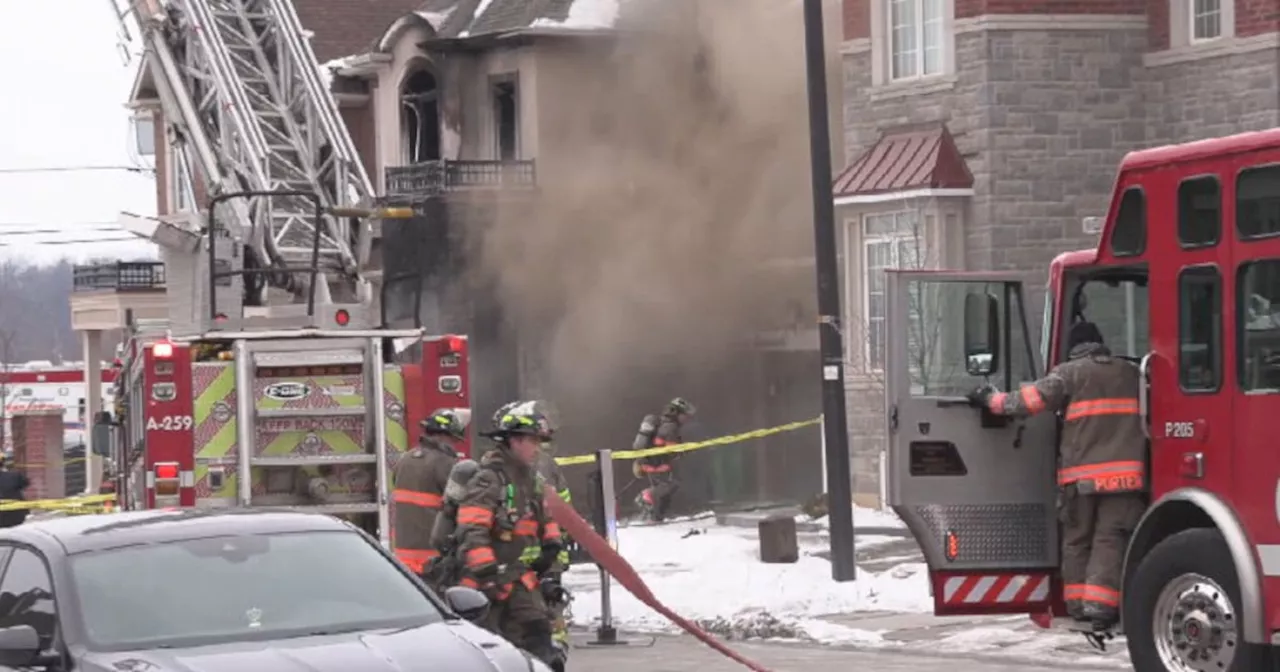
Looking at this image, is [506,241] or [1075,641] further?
[506,241]

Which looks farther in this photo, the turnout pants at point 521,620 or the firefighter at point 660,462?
the firefighter at point 660,462

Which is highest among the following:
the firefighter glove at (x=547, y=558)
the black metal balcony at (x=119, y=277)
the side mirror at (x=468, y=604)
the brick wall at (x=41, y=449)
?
the black metal balcony at (x=119, y=277)

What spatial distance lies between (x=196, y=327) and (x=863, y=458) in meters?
8.55

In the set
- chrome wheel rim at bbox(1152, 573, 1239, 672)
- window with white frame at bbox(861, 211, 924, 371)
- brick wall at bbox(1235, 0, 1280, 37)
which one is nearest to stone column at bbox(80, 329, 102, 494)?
window with white frame at bbox(861, 211, 924, 371)

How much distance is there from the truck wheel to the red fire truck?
6648 mm

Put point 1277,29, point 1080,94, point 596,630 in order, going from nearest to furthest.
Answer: point 596,630 < point 1277,29 < point 1080,94

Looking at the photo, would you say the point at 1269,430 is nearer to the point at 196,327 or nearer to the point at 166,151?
the point at 196,327

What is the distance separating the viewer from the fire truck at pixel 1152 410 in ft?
35.0

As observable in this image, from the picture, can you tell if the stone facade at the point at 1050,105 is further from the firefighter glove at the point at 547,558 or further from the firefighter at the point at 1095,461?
the firefighter glove at the point at 547,558

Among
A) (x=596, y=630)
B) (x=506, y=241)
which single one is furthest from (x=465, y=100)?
(x=596, y=630)

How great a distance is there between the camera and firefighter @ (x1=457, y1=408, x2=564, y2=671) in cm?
1092

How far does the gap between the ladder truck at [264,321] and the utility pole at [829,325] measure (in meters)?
2.73

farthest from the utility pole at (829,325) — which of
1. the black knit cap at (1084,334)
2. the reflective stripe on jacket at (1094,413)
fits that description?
the reflective stripe on jacket at (1094,413)

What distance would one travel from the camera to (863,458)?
26125 mm
